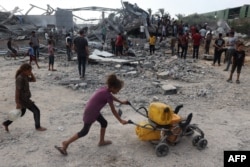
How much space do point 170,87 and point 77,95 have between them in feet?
9.01

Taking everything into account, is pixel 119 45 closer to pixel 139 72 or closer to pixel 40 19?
pixel 139 72

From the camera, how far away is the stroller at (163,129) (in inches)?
195

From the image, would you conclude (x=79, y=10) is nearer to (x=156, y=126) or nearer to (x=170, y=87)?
(x=170, y=87)

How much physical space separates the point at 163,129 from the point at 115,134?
1.21m

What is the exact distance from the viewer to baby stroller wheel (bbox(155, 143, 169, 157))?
4926 millimetres

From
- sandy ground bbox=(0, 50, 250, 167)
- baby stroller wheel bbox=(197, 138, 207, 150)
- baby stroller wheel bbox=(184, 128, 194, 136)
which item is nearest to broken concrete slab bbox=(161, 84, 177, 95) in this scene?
sandy ground bbox=(0, 50, 250, 167)

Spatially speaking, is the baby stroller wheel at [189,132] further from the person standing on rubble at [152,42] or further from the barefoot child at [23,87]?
the person standing on rubble at [152,42]

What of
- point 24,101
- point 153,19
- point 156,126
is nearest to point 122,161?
point 156,126

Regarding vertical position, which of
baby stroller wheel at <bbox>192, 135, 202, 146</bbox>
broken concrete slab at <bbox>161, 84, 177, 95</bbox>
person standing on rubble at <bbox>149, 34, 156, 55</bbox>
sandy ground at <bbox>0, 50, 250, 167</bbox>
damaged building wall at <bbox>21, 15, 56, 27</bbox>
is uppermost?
damaged building wall at <bbox>21, 15, 56, 27</bbox>

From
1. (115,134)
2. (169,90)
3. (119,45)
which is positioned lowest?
(115,134)

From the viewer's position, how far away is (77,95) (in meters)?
8.77

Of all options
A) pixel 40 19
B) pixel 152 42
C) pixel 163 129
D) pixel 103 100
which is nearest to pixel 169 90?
pixel 163 129

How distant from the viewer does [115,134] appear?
19.2ft

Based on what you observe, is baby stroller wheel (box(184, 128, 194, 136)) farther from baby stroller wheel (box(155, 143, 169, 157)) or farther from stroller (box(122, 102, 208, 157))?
baby stroller wheel (box(155, 143, 169, 157))
